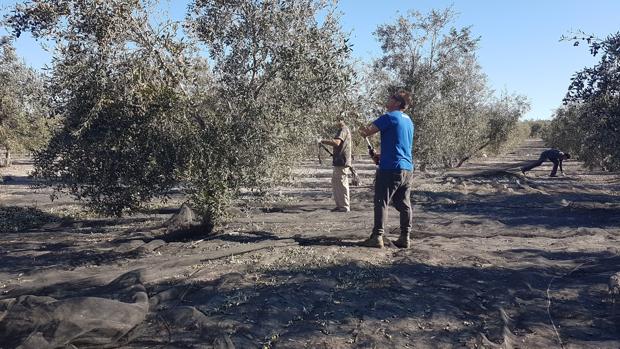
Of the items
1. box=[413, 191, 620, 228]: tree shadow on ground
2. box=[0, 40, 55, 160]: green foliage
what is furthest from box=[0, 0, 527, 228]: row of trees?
box=[0, 40, 55, 160]: green foliage

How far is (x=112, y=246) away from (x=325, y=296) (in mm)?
3873

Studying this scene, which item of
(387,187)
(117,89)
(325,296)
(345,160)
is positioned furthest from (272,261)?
(345,160)

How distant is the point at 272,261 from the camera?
18.6 ft

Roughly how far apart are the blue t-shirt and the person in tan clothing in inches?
124

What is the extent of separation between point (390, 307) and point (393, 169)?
2.48 meters

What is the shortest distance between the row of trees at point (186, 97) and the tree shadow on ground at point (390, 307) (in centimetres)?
212

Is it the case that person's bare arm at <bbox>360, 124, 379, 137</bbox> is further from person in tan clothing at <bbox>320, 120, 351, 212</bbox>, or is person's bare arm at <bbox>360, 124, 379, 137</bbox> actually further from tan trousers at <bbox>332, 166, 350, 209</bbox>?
tan trousers at <bbox>332, 166, 350, 209</bbox>

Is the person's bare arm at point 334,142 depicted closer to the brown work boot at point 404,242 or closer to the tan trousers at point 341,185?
the tan trousers at point 341,185

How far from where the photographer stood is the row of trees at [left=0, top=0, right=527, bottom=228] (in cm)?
623

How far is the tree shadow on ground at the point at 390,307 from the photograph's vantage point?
12.1ft

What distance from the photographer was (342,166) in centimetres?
997

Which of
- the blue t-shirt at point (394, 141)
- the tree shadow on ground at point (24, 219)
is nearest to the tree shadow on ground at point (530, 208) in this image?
the blue t-shirt at point (394, 141)

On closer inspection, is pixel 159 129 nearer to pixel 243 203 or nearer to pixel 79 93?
pixel 79 93

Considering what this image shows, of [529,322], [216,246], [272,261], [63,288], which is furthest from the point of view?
[216,246]
